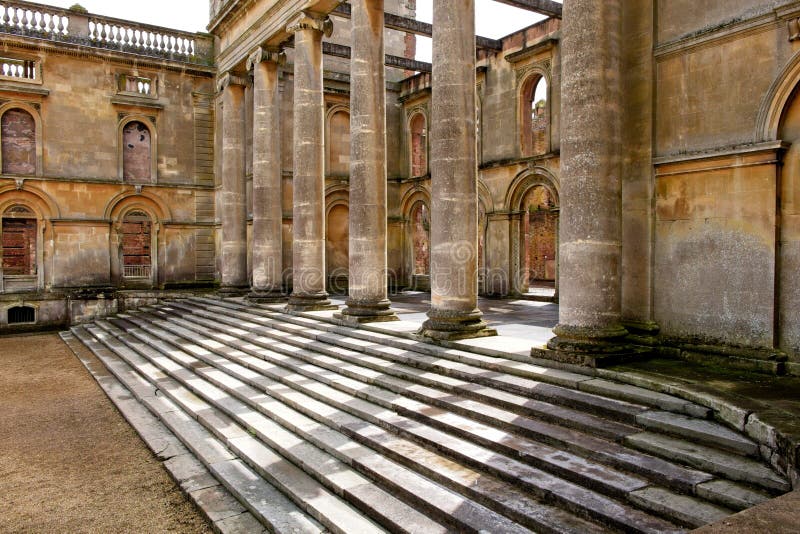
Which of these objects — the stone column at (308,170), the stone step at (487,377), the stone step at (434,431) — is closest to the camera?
the stone step at (434,431)

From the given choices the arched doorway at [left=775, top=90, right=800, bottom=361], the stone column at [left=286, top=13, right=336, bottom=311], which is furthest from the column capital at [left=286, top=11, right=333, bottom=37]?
the arched doorway at [left=775, top=90, right=800, bottom=361]

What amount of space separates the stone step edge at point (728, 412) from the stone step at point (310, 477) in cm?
274

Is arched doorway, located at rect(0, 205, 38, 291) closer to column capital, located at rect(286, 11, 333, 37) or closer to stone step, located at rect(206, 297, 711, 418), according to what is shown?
column capital, located at rect(286, 11, 333, 37)

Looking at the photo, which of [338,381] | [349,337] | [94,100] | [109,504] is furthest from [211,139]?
[109,504]

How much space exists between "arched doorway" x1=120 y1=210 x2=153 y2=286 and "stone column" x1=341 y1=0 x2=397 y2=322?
1304cm

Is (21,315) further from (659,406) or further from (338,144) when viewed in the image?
(659,406)

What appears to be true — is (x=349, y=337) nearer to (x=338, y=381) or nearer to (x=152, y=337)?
(x=338, y=381)

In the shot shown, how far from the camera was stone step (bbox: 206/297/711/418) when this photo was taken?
5.66 m

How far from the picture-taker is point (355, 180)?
39.4 ft

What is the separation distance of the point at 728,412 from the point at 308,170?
11.0 m

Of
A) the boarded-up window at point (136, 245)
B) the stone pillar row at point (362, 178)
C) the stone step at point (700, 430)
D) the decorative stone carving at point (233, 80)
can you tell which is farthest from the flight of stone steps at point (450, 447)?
the boarded-up window at point (136, 245)

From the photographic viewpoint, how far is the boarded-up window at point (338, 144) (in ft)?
69.7

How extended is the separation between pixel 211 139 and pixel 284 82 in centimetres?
462

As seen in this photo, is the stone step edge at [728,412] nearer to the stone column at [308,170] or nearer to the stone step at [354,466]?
the stone step at [354,466]
